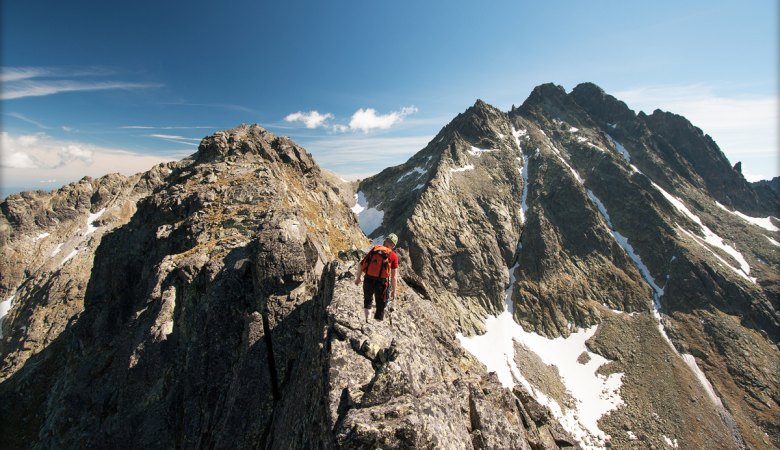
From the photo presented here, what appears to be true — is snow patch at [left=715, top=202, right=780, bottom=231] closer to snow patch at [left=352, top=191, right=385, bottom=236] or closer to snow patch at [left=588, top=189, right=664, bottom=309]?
snow patch at [left=588, top=189, right=664, bottom=309]

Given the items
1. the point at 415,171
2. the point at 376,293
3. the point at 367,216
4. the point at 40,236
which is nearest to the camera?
the point at 376,293

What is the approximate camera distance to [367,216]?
137875mm

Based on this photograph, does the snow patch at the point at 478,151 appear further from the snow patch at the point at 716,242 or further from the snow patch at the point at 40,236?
the snow patch at the point at 40,236

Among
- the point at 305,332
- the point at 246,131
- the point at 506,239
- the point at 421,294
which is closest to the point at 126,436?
the point at 305,332

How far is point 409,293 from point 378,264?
19.4ft

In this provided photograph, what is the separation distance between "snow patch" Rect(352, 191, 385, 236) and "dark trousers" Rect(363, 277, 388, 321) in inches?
4223

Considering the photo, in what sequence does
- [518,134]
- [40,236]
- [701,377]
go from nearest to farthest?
[701,377], [40,236], [518,134]

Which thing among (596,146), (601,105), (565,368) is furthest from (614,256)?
(601,105)

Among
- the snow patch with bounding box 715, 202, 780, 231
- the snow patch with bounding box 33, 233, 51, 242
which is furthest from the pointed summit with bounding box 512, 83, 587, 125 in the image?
the snow patch with bounding box 33, 233, 51, 242

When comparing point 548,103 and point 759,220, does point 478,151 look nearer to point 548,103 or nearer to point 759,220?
point 548,103

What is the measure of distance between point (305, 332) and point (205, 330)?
793 centimetres

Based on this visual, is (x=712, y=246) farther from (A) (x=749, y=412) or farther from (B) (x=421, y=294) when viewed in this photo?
(B) (x=421, y=294)

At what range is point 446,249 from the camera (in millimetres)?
97250

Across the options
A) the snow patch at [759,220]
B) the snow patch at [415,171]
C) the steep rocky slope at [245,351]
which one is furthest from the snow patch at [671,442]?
the snow patch at [759,220]
